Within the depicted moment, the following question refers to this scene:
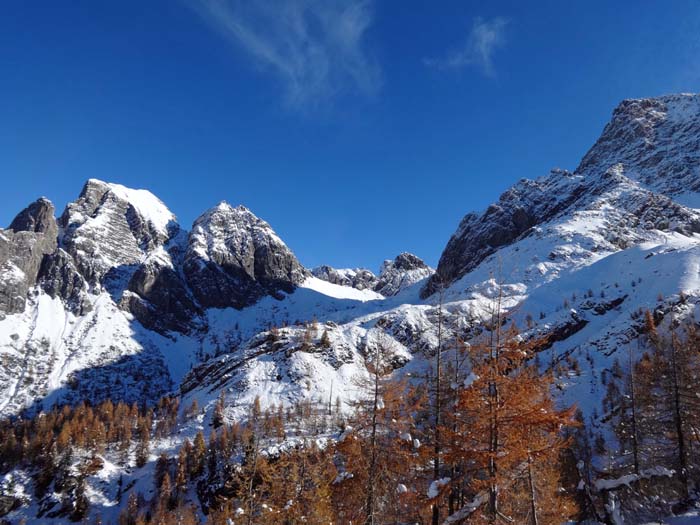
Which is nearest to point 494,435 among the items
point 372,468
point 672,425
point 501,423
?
point 501,423

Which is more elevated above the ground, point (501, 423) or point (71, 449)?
point (501, 423)

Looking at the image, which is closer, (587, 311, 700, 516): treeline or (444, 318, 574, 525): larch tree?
(444, 318, 574, 525): larch tree

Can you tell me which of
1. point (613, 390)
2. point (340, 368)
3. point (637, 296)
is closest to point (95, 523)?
point (340, 368)

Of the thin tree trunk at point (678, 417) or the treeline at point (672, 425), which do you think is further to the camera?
the thin tree trunk at point (678, 417)

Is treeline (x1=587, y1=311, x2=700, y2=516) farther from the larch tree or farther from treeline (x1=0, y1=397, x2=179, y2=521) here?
treeline (x1=0, y1=397, x2=179, y2=521)

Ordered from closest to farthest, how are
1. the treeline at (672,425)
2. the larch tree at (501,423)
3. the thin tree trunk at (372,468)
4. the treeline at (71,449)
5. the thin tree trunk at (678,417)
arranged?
1. the larch tree at (501,423)
2. the thin tree trunk at (372,468)
3. the treeline at (672,425)
4. the thin tree trunk at (678,417)
5. the treeline at (71,449)

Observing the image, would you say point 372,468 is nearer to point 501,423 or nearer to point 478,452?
point 478,452

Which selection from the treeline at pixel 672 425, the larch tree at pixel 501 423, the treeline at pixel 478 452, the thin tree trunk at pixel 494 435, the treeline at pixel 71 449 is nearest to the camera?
the larch tree at pixel 501 423

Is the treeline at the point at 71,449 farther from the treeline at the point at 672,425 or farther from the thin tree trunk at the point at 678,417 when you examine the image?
the thin tree trunk at the point at 678,417

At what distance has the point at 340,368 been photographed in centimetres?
17138

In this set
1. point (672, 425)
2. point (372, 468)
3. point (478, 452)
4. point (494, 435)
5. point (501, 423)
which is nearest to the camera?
point (478, 452)

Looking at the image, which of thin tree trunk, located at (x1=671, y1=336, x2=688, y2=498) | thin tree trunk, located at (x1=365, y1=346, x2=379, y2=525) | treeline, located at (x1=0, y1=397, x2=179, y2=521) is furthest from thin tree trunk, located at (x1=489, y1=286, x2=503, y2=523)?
treeline, located at (x1=0, y1=397, x2=179, y2=521)

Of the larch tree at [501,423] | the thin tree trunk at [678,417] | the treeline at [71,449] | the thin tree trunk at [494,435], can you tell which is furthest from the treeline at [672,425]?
the treeline at [71,449]

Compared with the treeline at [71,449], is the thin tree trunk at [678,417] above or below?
above
